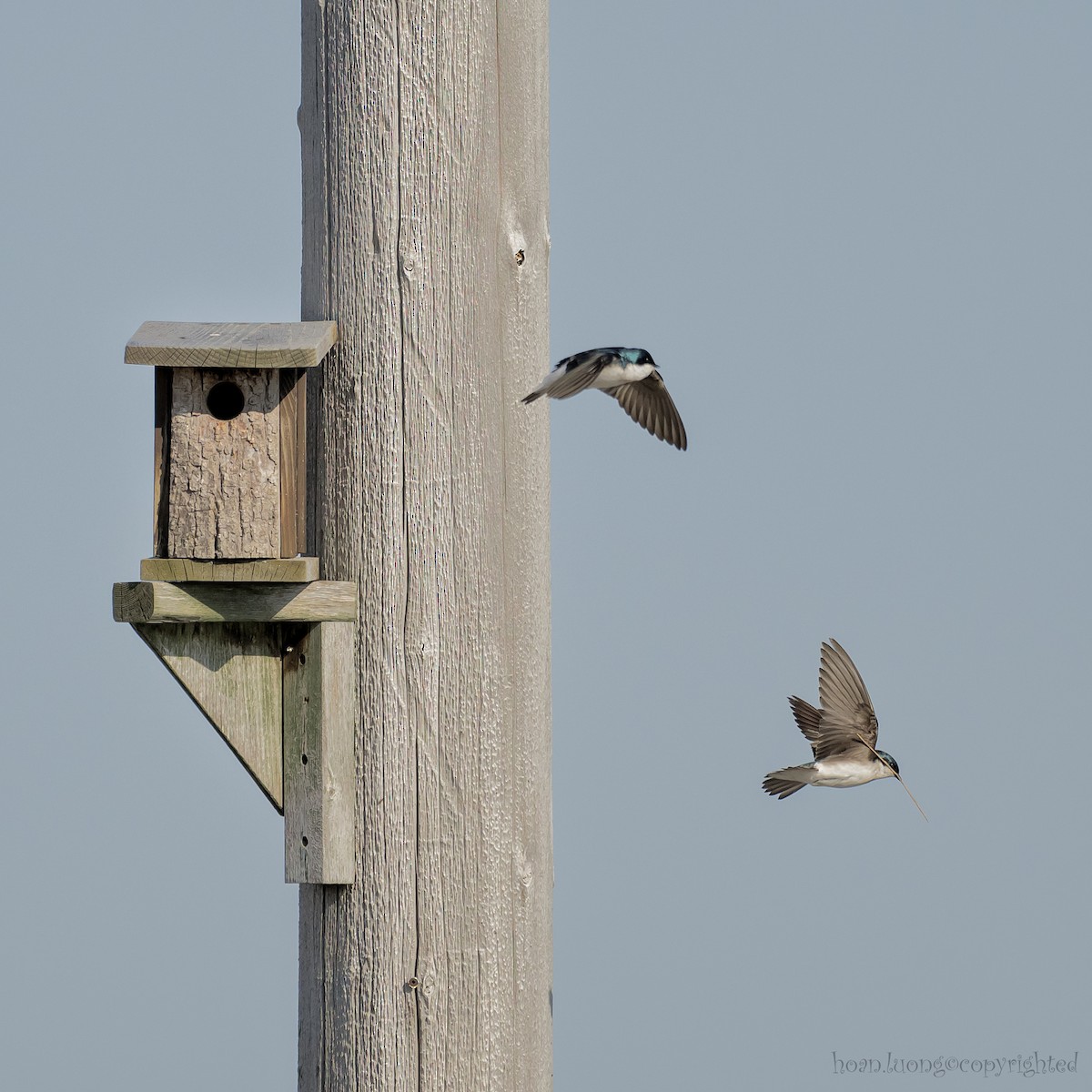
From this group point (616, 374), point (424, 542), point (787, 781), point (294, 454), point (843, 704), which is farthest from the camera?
point (787, 781)

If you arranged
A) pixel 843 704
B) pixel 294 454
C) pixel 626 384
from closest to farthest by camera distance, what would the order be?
pixel 294 454 < pixel 626 384 < pixel 843 704

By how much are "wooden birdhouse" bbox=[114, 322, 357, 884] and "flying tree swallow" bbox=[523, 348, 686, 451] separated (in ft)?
1.53

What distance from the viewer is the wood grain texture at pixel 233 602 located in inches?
97.7

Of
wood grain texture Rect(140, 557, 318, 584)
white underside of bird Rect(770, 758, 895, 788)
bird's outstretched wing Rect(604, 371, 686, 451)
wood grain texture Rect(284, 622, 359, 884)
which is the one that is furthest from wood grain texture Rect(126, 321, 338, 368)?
white underside of bird Rect(770, 758, 895, 788)

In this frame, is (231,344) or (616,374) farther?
(616,374)

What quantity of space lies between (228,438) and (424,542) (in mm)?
430

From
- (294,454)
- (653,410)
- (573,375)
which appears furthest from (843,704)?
(294,454)

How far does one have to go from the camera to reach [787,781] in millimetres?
4266

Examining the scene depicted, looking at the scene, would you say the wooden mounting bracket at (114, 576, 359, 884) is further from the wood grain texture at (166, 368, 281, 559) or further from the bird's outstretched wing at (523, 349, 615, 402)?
the bird's outstretched wing at (523, 349, 615, 402)

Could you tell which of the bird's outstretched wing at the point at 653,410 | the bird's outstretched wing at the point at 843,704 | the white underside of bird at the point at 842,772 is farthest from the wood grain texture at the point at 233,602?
the white underside of bird at the point at 842,772

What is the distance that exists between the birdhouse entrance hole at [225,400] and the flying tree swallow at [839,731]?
193 centimetres

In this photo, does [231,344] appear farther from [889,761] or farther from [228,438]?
[889,761]

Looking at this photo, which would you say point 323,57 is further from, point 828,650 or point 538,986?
point 828,650

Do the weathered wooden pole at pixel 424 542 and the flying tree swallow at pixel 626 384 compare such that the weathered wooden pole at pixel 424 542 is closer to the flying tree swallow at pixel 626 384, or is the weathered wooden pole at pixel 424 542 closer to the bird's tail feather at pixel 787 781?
the flying tree swallow at pixel 626 384
